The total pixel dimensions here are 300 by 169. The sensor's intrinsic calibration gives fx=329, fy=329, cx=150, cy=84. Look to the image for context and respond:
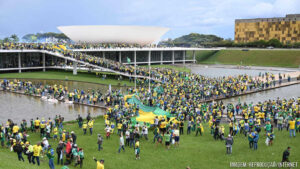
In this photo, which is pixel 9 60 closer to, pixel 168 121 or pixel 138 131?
pixel 168 121

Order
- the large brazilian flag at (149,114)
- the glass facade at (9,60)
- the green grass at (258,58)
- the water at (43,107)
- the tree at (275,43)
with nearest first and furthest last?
the large brazilian flag at (149,114) → the water at (43,107) → the glass facade at (9,60) → the green grass at (258,58) → the tree at (275,43)

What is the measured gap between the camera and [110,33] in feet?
204

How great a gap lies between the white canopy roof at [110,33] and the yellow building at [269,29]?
1639 inches

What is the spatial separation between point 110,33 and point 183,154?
1987 inches

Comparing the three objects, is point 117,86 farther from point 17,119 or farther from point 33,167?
point 33,167

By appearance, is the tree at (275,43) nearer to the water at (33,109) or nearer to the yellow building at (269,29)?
the yellow building at (269,29)

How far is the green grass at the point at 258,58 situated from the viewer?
64062 millimetres

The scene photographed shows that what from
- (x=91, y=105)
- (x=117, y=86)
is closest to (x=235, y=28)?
(x=117, y=86)

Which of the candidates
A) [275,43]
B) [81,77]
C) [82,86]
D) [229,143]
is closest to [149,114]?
[229,143]

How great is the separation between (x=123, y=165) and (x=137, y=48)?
4625 centimetres

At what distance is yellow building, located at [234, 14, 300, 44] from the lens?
8888 cm

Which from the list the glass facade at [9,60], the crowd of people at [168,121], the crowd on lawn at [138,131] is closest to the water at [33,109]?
the crowd of people at [168,121]

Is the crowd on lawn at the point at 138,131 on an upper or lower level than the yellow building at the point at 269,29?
lower

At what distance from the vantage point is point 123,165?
12.8m
